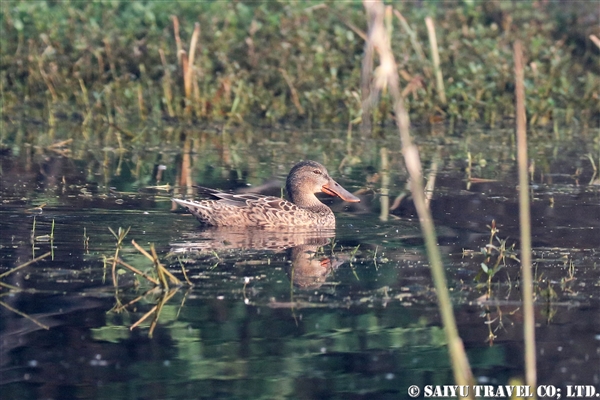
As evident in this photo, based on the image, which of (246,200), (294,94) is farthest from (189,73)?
(246,200)

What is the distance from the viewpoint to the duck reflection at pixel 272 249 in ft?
22.6

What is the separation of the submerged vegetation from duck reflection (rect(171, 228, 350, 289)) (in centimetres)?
512

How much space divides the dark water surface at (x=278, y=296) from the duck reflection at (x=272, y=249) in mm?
23

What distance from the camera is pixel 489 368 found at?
520 centimetres

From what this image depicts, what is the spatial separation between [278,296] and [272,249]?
54.9 inches

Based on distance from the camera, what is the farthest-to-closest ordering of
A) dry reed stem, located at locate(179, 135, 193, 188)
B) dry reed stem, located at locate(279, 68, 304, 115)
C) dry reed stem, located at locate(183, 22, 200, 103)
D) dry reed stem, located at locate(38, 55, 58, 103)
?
dry reed stem, located at locate(38, 55, 58, 103), dry reed stem, located at locate(279, 68, 304, 115), dry reed stem, located at locate(183, 22, 200, 103), dry reed stem, located at locate(179, 135, 193, 188)

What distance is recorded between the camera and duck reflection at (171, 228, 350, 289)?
22.6 ft

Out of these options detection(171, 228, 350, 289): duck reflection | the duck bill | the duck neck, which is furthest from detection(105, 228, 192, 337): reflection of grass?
the duck bill

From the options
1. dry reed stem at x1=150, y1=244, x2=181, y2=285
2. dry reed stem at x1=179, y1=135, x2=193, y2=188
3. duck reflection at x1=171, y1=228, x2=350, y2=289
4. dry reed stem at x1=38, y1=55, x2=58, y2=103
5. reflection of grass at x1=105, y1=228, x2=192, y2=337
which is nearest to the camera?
reflection of grass at x1=105, y1=228, x2=192, y2=337

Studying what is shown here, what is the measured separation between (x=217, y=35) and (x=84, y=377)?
11380 mm

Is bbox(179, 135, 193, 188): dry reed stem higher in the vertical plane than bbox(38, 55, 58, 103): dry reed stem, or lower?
lower

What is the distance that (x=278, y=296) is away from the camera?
6.19 m

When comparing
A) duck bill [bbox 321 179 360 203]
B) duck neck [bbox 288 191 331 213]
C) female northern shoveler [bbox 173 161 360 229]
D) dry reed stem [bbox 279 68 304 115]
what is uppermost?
dry reed stem [bbox 279 68 304 115]

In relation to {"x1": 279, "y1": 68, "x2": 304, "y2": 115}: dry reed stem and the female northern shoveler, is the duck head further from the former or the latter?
{"x1": 279, "y1": 68, "x2": 304, "y2": 115}: dry reed stem
